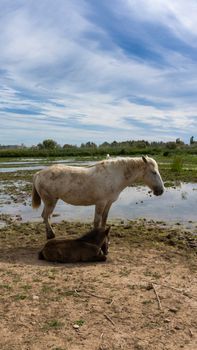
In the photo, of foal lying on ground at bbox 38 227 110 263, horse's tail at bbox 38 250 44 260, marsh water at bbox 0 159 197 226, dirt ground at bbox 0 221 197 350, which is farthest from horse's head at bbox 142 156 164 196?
horse's tail at bbox 38 250 44 260

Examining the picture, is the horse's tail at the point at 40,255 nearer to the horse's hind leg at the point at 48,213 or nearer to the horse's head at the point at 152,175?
the horse's hind leg at the point at 48,213

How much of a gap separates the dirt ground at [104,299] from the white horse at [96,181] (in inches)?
40.0

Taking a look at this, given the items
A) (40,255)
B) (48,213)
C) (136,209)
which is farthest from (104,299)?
(136,209)

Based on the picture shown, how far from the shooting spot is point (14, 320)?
4637mm

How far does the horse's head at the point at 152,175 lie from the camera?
8.45m

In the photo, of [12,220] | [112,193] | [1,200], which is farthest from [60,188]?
[1,200]

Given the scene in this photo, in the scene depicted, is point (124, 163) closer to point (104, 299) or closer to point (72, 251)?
point (72, 251)

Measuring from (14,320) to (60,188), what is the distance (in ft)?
13.2

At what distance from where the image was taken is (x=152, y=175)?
852 centimetres

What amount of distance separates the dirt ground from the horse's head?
1312 millimetres

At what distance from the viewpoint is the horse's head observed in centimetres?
845

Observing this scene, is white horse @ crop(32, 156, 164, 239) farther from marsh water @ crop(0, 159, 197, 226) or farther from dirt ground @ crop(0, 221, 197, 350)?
marsh water @ crop(0, 159, 197, 226)

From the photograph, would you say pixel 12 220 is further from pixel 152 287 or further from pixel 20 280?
pixel 152 287

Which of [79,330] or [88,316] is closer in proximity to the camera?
[79,330]
